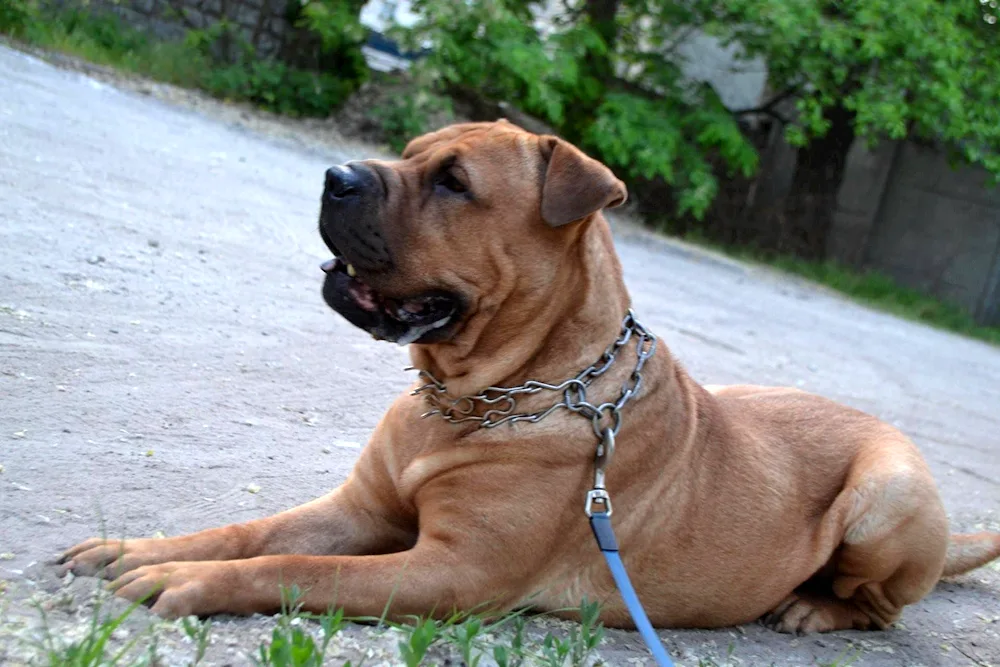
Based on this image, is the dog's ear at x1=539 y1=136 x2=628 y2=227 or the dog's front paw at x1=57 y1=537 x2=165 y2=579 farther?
the dog's ear at x1=539 y1=136 x2=628 y2=227

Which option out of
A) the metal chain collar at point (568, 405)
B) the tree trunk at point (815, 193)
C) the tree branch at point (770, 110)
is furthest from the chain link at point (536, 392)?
the tree trunk at point (815, 193)

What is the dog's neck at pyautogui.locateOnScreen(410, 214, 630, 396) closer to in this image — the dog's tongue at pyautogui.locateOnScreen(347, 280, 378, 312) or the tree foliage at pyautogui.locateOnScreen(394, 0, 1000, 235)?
the dog's tongue at pyautogui.locateOnScreen(347, 280, 378, 312)

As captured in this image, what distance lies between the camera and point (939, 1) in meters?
14.2

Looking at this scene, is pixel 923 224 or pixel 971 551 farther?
pixel 923 224

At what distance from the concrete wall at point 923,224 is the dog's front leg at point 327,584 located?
15252mm

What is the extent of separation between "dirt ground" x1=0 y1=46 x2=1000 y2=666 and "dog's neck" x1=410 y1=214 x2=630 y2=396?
0.75 meters

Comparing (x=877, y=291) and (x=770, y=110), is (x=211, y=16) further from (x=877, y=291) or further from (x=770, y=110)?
(x=877, y=291)

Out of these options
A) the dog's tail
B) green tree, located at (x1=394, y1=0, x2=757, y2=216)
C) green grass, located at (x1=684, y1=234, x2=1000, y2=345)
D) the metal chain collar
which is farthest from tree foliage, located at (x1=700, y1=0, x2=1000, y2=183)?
the metal chain collar

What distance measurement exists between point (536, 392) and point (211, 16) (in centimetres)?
1280

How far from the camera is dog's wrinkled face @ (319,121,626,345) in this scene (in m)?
2.77

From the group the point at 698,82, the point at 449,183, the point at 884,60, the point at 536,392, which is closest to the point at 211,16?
the point at 698,82

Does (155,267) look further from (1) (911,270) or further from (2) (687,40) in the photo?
(1) (911,270)

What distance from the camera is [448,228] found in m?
2.84

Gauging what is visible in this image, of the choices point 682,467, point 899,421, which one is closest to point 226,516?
point 682,467
